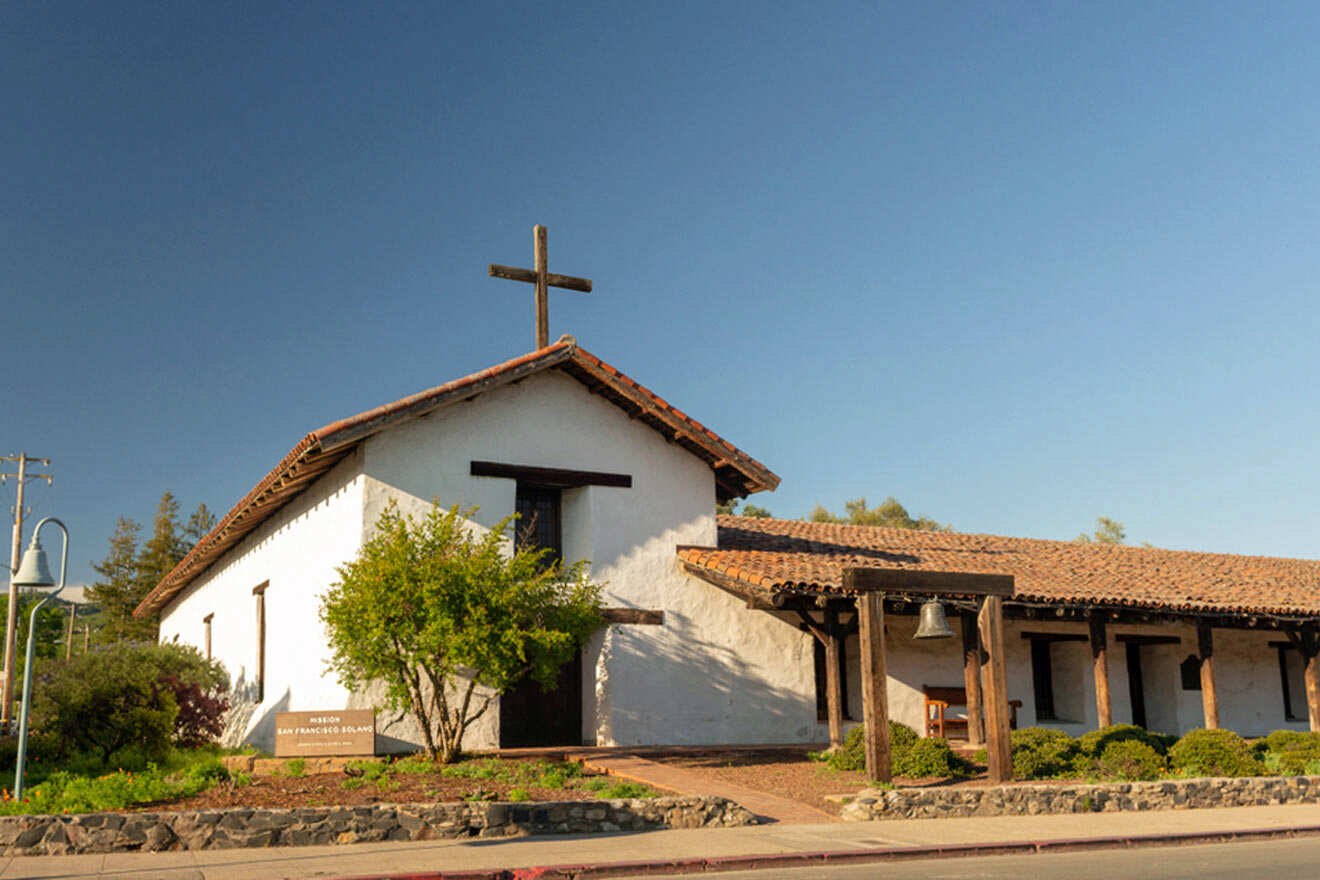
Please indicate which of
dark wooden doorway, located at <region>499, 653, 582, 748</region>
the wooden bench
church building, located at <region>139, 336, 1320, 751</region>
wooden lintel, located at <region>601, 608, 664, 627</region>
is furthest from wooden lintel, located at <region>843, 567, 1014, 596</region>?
dark wooden doorway, located at <region>499, 653, 582, 748</region>

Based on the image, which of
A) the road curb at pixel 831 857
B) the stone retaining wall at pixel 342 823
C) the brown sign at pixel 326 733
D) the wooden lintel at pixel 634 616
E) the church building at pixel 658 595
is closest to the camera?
the road curb at pixel 831 857

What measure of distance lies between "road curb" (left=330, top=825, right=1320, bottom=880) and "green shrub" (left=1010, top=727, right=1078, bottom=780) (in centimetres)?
312

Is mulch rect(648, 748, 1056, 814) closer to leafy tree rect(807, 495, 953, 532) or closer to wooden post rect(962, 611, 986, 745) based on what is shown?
wooden post rect(962, 611, 986, 745)

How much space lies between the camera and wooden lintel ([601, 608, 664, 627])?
17359mm

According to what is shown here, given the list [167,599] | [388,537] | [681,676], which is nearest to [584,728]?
[681,676]

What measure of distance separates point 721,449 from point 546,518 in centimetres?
311

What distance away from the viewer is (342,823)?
10.1 m

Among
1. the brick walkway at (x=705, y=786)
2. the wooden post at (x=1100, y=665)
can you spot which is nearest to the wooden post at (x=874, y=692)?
the brick walkway at (x=705, y=786)

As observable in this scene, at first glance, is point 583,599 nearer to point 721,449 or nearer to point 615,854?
point 721,449

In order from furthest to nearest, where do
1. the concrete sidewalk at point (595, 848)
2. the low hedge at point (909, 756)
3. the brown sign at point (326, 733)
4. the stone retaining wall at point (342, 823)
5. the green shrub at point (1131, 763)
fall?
the green shrub at point (1131, 763)
the low hedge at point (909, 756)
the brown sign at point (326, 733)
the stone retaining wall at point (342, 823)
the concrete sidewalk at point (595, 848)

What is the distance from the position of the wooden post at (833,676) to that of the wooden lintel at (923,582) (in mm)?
3160

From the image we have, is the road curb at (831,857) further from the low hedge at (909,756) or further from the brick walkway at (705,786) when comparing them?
the low hedge at (909,756)

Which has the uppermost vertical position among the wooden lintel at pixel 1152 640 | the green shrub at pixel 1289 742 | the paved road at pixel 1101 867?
the wooden lintel at pixel 1152 640

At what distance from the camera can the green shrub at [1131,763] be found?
14.8m
